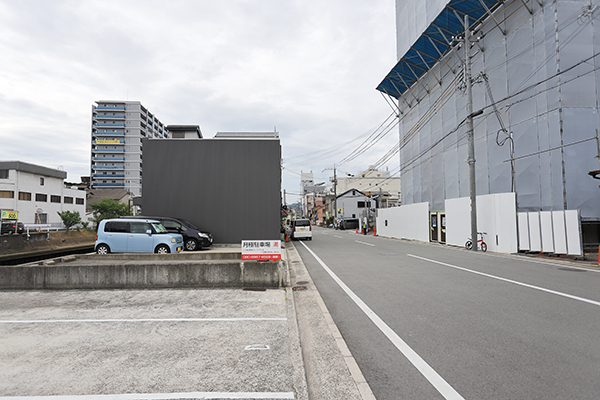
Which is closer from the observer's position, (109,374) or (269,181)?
(109,374)

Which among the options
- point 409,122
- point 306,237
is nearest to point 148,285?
point 306,237

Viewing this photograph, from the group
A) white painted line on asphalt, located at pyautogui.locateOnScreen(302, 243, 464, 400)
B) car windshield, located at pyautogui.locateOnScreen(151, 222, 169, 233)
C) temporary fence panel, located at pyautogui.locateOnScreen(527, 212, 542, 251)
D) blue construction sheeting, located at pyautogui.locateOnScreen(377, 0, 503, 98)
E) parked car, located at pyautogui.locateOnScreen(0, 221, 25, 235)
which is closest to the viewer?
white painted line on asphalt, located at pyautogui.locateOnScreen(302, 243, 464, 400)

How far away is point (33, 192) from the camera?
48156mm

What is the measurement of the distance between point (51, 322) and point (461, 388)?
592cm

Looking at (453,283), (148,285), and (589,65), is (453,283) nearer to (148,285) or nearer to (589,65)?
(148,285)

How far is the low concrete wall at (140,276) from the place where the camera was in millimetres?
7848

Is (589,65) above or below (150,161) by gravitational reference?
above

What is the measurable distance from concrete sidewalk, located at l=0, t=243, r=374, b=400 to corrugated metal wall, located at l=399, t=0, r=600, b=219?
16202mm

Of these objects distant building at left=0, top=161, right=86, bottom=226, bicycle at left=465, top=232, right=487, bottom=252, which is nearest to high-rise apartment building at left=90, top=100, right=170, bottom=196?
distant building at left=0, top=161, right=86, bottom=226

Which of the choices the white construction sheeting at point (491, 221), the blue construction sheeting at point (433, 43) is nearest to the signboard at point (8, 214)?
the blue construction sheeting at point (433, 43)

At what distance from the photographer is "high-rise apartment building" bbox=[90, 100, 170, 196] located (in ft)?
292

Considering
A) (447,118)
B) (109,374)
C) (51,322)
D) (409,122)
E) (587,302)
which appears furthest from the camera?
(409,122)

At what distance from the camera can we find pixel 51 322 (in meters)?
5.39

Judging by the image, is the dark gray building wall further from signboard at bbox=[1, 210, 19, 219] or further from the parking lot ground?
signboard at bbox=[1, 210, 19, 219]
